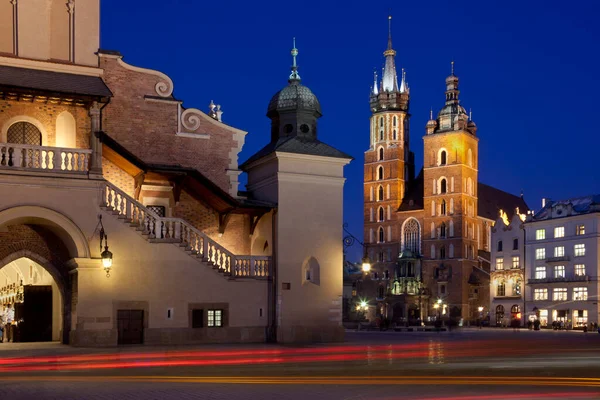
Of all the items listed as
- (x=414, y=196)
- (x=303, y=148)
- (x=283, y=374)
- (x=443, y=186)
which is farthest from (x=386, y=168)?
(x=283, y=374)

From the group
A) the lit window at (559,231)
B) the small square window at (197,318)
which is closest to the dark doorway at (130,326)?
the small square window at (197,318)

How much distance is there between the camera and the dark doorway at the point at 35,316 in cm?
3020

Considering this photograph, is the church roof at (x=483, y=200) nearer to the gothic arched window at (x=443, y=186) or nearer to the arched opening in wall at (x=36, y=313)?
the gothic arched window at (x=443, y=186)

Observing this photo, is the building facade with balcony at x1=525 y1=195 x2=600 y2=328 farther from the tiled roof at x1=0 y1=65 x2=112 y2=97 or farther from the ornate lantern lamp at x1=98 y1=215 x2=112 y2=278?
the tiled roof at x1=0 y1=65 x2=112 y2=97

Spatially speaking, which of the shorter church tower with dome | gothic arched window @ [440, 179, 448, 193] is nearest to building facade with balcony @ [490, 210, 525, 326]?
gothic arched window @ [440, 179, 448, 193]

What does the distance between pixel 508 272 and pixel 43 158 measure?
7569cm

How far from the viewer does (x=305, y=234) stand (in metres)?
31.5

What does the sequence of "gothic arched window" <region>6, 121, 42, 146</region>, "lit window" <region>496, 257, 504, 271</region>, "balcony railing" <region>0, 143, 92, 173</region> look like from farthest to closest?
"lit window" <region>496, 257, 504, 271</region> → "gothic arched window" <region>6, 121, 42, 146</region> → "balcony railing" <region>0, 143, 92, 173</region>

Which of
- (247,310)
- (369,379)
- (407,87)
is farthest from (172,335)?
(407,87)

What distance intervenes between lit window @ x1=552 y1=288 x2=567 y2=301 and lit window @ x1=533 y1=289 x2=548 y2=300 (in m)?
1.30

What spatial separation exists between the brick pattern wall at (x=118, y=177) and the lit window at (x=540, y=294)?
214 feet

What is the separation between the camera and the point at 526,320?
292ft

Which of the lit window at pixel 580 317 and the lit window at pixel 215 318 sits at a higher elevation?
the lit window at pixel 215 318

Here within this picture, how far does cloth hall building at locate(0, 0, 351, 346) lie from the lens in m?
26.0
